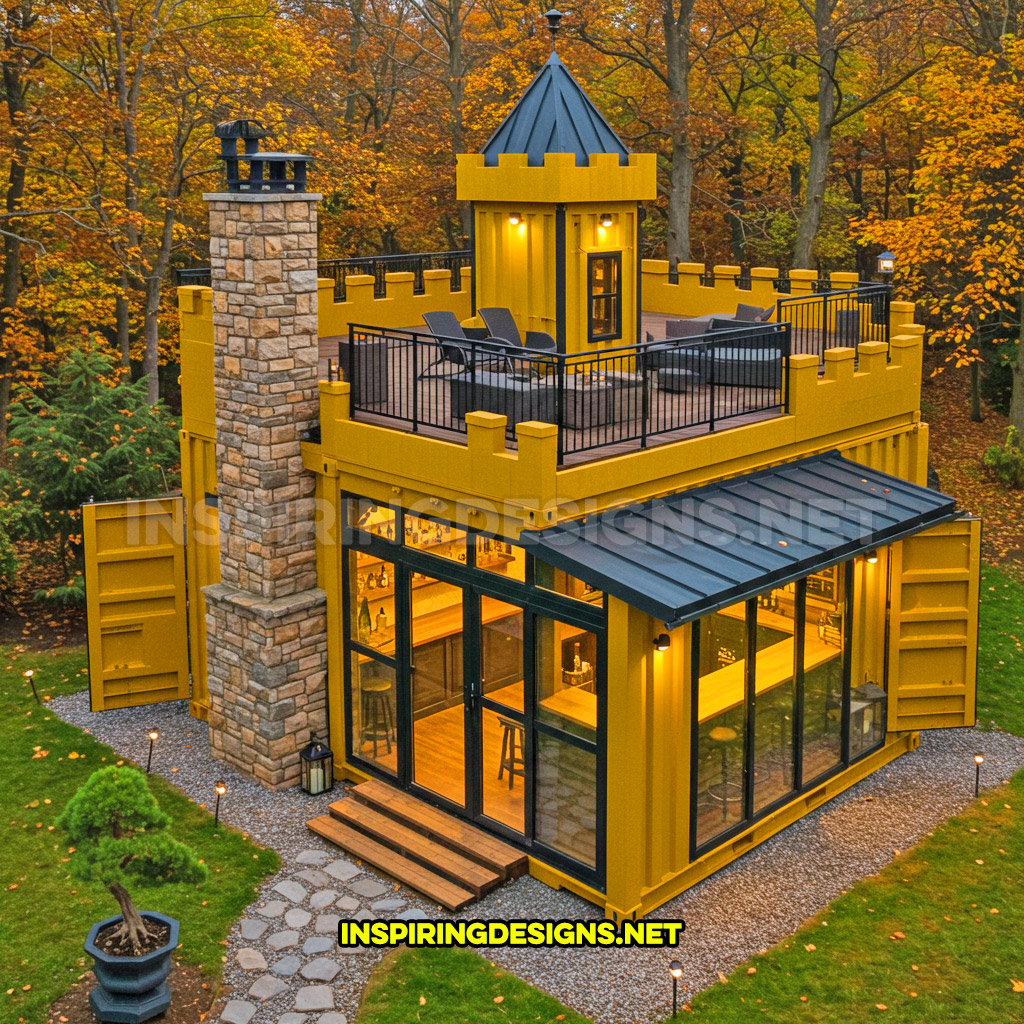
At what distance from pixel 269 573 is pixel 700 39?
25.5 metres

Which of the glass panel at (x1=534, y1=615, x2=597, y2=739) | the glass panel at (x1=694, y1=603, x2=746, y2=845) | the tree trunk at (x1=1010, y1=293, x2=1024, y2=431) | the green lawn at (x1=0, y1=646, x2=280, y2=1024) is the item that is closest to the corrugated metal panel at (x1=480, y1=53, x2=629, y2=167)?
the glass panel at (x1=694, y1=603, x2=746, y2=845)

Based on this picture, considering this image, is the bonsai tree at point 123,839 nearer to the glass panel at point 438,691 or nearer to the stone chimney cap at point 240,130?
the glass panel at point 438,691

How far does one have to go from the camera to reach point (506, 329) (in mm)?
14930

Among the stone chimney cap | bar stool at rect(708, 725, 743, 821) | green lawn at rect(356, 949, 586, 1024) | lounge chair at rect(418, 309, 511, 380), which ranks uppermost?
the stone chimney cap

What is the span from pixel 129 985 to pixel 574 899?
394 cm

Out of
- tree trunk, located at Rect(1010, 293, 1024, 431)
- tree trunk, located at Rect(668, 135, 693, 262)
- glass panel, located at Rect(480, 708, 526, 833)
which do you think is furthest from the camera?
tree trunk, located at Rect(668, 135, 693, 262)

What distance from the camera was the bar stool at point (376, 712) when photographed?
13273mm

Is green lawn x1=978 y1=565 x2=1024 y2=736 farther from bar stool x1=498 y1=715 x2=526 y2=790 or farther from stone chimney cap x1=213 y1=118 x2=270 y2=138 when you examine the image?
stone chimney cap x1=213 y1=118 x2=270 y2=138

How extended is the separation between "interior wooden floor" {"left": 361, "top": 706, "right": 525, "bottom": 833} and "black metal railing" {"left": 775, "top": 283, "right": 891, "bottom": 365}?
6.40 m

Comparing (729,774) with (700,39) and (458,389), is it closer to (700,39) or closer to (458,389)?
(458,389)

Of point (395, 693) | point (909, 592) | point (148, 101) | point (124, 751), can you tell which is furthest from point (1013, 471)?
point (148, 101)

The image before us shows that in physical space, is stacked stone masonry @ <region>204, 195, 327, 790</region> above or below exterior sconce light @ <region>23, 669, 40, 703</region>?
above

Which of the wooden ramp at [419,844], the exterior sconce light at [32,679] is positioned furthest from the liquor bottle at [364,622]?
the exterior sconce light at [32,679]

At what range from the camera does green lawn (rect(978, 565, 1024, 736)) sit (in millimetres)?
15648
